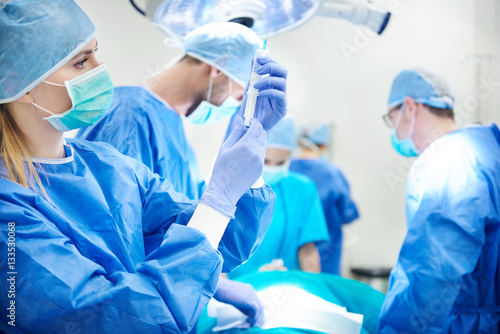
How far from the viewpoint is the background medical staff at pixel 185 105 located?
62.6 inches

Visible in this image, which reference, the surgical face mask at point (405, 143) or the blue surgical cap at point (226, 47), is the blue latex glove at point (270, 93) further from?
the surgical face mask at point (405, 143)

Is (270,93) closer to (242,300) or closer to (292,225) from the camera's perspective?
(242,300)

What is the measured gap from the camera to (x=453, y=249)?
66.6 inches

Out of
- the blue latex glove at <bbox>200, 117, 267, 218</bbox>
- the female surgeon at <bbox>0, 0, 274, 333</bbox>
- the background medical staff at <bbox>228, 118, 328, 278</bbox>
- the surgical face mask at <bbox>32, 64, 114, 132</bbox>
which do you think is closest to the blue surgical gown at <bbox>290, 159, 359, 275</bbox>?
A: the background medical staff at <bbox>228, 118, 328, 278</bbox>

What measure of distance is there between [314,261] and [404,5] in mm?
2354

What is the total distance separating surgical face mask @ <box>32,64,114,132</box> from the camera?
3.68 ft

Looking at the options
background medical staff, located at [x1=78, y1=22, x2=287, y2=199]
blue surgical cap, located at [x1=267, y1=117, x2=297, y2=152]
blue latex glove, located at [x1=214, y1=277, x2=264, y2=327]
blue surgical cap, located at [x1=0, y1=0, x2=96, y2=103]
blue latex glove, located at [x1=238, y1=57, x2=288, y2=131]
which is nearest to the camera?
blue surgical cap, located at [x1=0, y1=0, x2=96, y2=103]

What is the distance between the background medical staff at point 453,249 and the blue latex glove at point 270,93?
0.82 m

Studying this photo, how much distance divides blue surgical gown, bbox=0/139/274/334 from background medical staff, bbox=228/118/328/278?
1.53 m

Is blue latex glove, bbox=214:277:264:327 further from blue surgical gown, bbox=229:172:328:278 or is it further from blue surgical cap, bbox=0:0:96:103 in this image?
blue surgical gown, bbox=229:172:328:278

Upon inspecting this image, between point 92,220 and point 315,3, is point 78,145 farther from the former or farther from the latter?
point 315,3


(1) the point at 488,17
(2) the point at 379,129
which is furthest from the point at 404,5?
(2) the point at 379,129

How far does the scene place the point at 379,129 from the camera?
4406mm

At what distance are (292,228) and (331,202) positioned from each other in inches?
38.2
